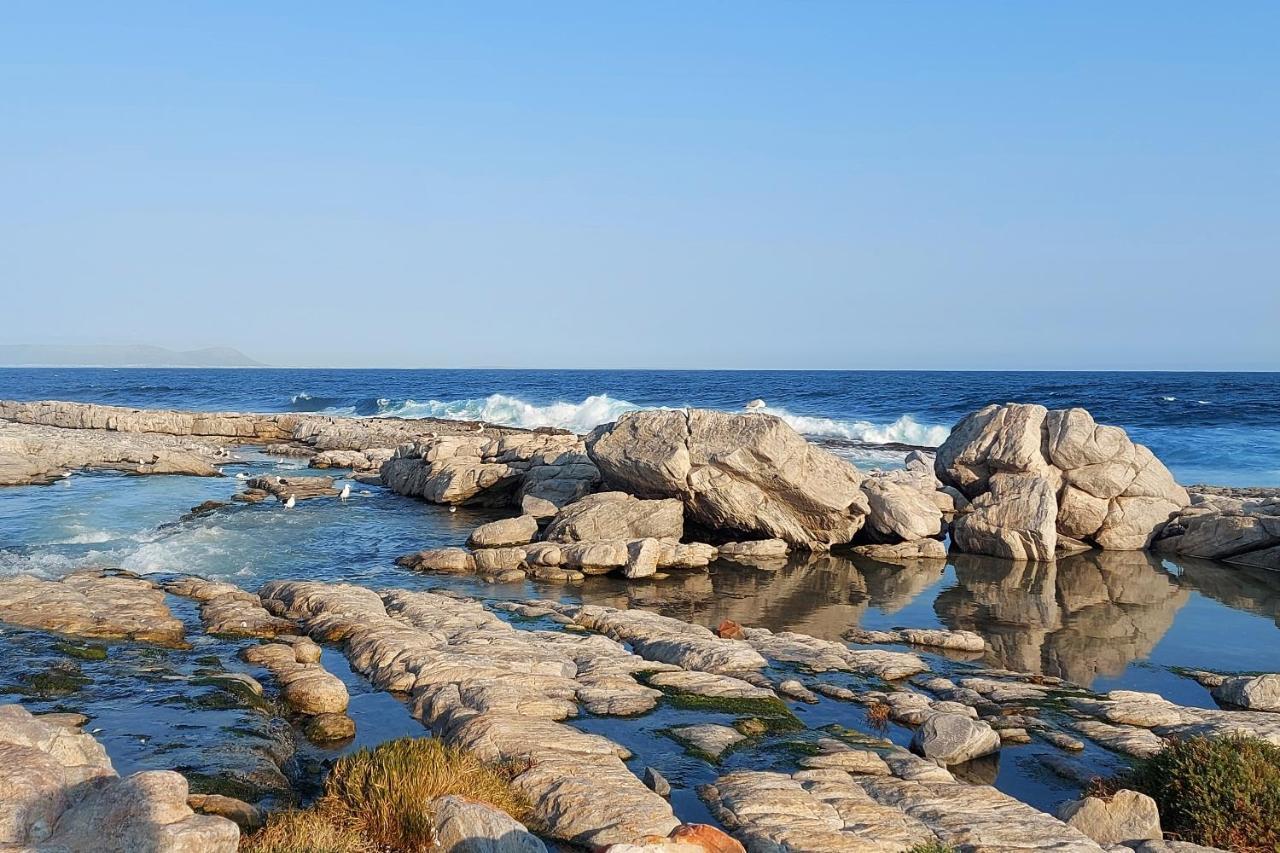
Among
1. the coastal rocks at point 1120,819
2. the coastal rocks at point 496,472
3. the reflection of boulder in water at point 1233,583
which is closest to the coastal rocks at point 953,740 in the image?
the coastal rocks at point 1120,819

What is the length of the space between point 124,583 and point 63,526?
12385mm

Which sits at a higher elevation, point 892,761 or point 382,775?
point 382,775

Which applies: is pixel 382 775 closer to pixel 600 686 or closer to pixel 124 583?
pixel 600 686

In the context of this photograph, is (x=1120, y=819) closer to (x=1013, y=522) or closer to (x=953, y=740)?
(x=953, y=740)

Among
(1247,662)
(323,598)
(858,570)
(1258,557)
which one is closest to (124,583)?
(323,598)

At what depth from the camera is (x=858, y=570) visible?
28.3m

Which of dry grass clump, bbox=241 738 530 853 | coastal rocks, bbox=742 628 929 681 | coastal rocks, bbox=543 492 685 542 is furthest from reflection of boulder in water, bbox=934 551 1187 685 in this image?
Answer: dry grass clump, bbox=241 738 530 853

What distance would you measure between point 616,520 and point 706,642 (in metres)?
11.8

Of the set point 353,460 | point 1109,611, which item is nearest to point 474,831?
point 1109,611

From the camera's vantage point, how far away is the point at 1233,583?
1045 inches

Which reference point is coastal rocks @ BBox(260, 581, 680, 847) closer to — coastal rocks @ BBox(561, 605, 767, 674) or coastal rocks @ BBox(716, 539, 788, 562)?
coastal rocks @ BBox(561, 605, 767, 674)

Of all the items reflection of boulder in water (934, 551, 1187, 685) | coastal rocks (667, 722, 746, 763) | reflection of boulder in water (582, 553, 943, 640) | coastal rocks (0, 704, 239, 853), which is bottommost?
reflection of boulder in water (582, 553, 943, 640)

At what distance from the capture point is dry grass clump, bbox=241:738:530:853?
8.44 meters

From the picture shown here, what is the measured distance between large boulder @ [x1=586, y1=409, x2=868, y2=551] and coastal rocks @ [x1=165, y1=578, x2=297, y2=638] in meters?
14.0
